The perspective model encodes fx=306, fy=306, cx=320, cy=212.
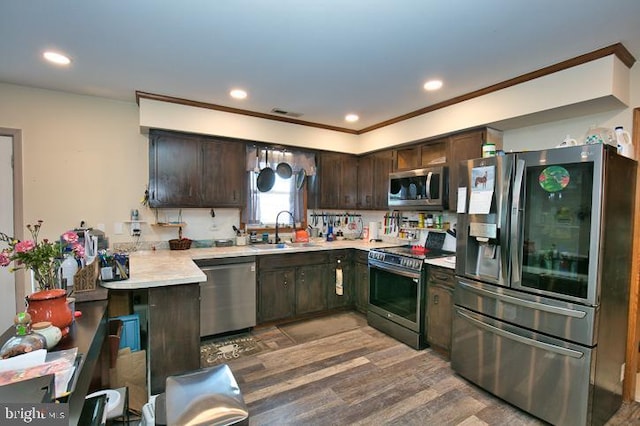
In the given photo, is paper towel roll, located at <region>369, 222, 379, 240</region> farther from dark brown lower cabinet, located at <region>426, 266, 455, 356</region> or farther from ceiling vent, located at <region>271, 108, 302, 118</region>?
ceiling vent, located at <region>271, 108, 302, 118</region>

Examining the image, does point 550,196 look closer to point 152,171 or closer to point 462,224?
point 462,224

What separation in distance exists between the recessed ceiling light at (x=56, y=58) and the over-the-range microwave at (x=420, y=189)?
11.1 ft

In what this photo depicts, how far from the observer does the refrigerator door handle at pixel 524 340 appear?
196cm

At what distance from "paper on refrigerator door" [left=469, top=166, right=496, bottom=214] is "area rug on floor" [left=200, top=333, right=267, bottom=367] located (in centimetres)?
244

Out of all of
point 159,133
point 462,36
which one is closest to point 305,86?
point 462,36

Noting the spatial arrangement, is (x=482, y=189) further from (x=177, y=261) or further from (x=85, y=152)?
(x=85, y=152)

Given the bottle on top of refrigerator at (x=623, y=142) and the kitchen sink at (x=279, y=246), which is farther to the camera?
the kitchen sink at (x=279, y=246)

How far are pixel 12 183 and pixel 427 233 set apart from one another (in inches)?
177

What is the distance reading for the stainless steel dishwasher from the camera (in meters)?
3.23

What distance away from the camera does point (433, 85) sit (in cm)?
286

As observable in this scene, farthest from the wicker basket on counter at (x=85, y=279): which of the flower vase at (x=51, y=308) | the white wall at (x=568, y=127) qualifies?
the white wall at (x=568, y=127)

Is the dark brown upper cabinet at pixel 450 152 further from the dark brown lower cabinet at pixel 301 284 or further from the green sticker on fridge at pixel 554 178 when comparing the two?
the dark brown lower cabinet at pixel 301 284

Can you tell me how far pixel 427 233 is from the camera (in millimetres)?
3922

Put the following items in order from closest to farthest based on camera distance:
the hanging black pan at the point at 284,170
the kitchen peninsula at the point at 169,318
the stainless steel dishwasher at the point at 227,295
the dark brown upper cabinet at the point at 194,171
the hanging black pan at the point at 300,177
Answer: the kitchen peninsula at the point at 169,318, the stainless steel dishwasher at the point at 227,295, the dark brown upper cabinet at the point at 194,171, the hanging black pan at the point at 284,170, the hanging black pan at the point at 300,177
